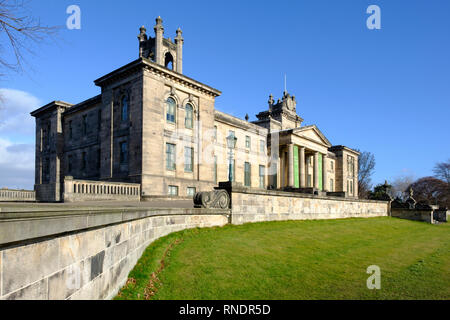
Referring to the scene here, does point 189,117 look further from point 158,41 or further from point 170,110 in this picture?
point 158,41

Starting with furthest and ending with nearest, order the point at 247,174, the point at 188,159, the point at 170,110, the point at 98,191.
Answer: the point at 247,174 < the point at 188,159 < the point at 170,110 < the point at 98,191

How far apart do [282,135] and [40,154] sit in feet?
103

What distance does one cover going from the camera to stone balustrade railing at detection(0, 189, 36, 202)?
26656mm

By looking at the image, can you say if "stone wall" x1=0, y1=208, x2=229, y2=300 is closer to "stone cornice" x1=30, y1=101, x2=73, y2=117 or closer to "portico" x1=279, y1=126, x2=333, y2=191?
"stone cornice" x1=30, y1=101, x2=73, y2=117

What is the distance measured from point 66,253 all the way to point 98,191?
70.5ft

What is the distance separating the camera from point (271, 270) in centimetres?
834

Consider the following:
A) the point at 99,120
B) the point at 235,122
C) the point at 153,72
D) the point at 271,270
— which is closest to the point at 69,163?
the point at 99,120

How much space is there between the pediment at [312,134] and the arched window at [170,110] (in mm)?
21284

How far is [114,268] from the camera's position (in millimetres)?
5852

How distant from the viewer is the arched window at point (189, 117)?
33.3 metres

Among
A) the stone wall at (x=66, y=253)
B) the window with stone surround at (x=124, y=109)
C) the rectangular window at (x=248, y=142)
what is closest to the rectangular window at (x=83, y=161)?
the window with stone surround at (x=124, y=109)

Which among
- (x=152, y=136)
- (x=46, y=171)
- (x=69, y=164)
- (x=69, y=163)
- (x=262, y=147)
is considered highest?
(x=262, y=147)

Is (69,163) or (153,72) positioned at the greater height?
(153,72)

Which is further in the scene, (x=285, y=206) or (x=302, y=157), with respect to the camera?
(x=302, y=157)
